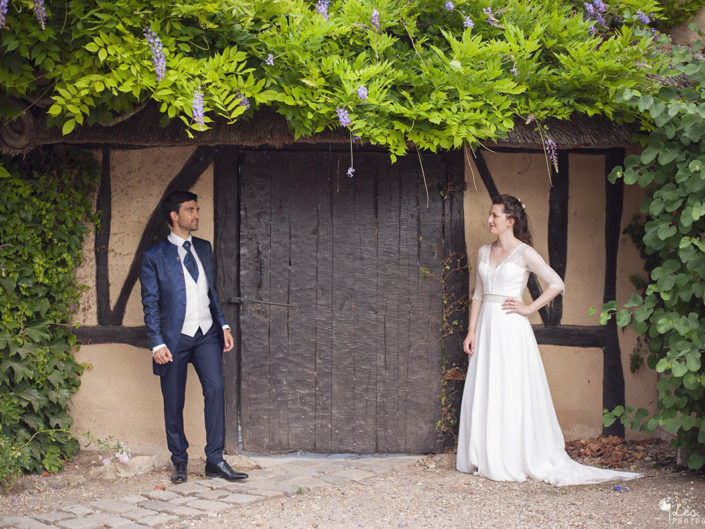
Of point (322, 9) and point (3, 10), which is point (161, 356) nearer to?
point (3, 10)

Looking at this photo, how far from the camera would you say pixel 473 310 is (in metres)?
4.43

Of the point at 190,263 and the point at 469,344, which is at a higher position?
the point at 190,263

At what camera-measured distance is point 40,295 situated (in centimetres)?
430

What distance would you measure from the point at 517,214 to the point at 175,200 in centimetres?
206

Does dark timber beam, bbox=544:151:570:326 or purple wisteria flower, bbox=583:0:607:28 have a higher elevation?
purple wisteria flower, bbox=583:0:607:28

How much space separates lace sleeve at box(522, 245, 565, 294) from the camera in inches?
163

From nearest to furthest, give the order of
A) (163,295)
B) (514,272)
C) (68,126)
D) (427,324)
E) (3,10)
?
(3,10), (68,126), (163,295), (514,272), (427,324)

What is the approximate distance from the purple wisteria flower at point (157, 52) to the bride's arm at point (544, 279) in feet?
7.56

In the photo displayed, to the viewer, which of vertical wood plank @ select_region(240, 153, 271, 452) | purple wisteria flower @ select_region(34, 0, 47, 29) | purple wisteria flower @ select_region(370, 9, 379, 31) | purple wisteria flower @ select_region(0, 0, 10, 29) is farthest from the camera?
vertical wood plank @ select_region(240, 153, 271, 452)

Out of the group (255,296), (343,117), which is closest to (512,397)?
(255,296)

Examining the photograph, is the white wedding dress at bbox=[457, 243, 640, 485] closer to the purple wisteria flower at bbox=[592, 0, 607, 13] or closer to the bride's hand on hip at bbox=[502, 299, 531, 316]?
the bride's hand on hip at bbox=[502, 299, 531, 316]

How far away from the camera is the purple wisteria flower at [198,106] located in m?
3.51

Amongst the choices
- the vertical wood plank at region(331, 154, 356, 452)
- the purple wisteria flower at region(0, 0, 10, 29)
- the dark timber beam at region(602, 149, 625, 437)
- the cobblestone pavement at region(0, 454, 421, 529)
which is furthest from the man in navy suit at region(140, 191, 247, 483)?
the dark timber beam at region(602, 149, 625, 437)

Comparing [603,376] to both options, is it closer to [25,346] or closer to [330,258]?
[330,258]
